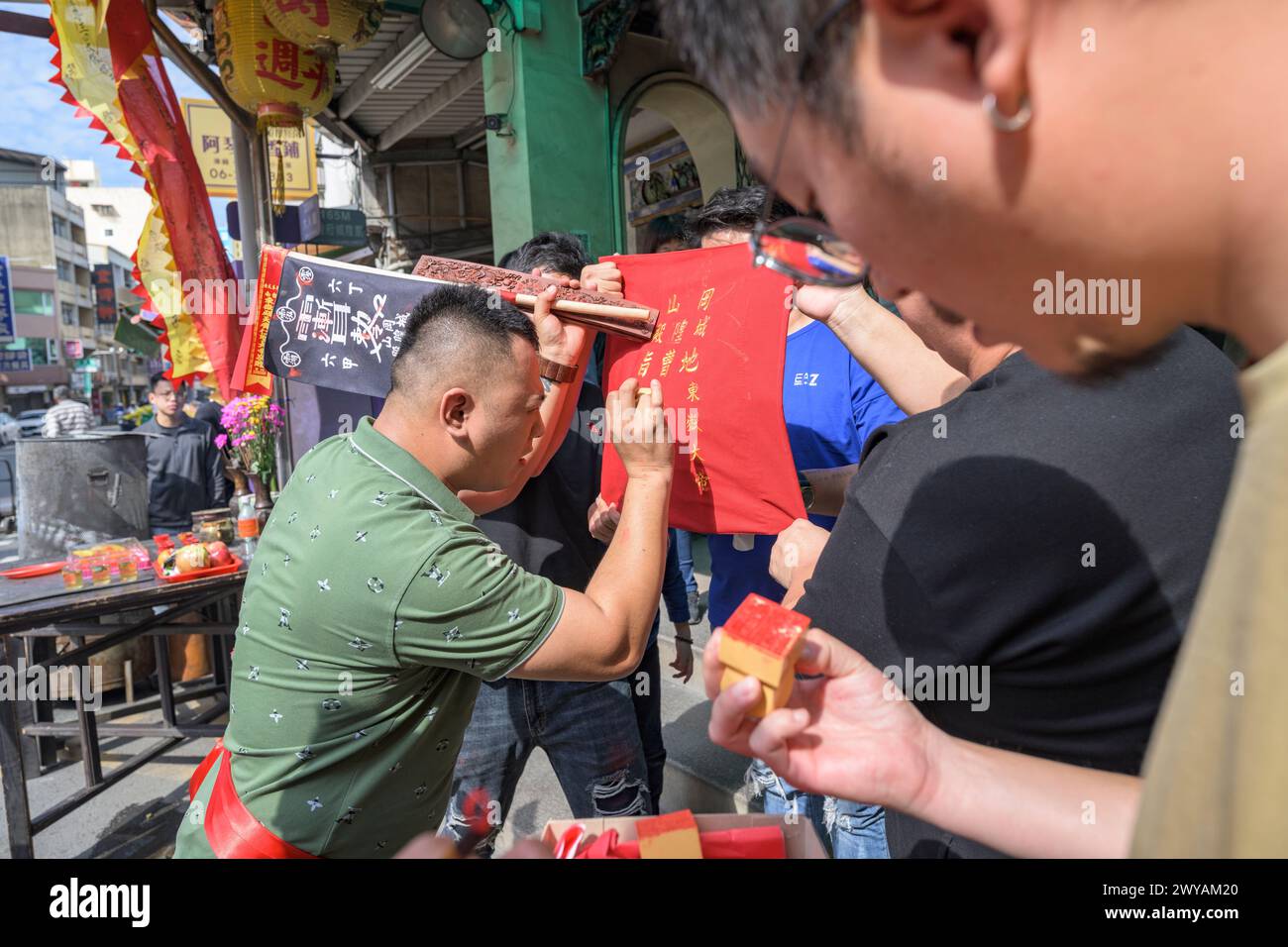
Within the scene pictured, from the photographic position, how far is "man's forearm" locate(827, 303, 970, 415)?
175 cm

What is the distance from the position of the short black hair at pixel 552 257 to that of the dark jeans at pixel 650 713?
1.41m

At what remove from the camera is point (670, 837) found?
1.19 meters

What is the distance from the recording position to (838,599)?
1151mm

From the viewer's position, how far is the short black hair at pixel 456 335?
6.04 feet

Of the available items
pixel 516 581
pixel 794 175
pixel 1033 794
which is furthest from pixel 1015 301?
pixel 516 581

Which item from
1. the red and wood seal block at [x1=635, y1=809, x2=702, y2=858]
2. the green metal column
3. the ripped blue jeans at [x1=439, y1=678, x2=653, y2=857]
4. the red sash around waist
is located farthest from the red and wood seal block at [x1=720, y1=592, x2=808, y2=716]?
the green metal column

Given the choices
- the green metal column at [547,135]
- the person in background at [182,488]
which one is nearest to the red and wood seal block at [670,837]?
the green metal column at [547,135]

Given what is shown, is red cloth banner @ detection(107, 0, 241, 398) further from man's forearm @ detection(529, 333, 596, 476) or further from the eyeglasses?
the eyeglasses

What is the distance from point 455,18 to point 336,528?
4.91 m

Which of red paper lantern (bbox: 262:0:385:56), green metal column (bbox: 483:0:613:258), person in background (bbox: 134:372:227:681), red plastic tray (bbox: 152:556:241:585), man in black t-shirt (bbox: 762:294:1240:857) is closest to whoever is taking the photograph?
man in black t-shirt (bbox: 762:294:1240:857)

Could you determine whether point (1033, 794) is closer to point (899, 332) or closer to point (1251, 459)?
point (1251, 459)

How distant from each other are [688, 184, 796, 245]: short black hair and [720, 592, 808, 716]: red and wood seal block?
70.7 inches

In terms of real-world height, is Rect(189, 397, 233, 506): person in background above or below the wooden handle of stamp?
below

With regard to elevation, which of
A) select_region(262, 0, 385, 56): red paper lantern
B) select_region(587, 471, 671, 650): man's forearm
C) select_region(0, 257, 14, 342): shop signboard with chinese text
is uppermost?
select_region(0, 257, 14, 342): shop signboard with chinese text
